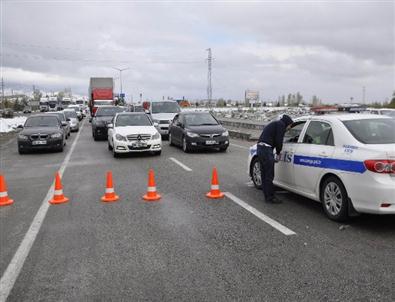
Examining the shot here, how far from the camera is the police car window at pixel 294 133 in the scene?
795 cm

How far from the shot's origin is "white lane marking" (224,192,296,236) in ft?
20.4

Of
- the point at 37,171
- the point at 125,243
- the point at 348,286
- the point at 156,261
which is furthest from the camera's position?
the point at 37,171

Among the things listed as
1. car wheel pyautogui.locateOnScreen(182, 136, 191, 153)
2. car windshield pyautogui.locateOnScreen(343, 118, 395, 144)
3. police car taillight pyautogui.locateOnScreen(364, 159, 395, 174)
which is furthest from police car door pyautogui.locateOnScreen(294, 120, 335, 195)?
car wheel pyautogui.locateOnScreen(182, 136, 191, 153)

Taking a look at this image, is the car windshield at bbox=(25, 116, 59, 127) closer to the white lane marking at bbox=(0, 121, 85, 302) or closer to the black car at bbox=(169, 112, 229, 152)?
the black car at bbox=(169, 112, 229, 152)

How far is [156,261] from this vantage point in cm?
513

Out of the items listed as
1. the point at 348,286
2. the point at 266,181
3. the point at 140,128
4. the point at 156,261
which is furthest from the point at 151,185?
the point at 140,128

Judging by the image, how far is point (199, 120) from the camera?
710 inches

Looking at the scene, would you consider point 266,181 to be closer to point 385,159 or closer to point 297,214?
point 297,214

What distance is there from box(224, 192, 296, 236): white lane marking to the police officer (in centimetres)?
51

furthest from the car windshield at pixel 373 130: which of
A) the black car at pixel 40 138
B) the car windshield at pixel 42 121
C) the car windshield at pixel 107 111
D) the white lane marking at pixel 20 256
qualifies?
the car windshield at pixel 107 111

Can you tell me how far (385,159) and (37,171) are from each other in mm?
10344

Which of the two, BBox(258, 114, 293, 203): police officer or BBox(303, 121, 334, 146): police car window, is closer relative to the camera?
BBox(303, 121, 334, 146): police car window

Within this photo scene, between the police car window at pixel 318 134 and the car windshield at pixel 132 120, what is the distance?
34.1ft

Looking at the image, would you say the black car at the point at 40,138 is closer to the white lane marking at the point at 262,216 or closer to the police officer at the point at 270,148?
the white lane marking at the point at 262,216
